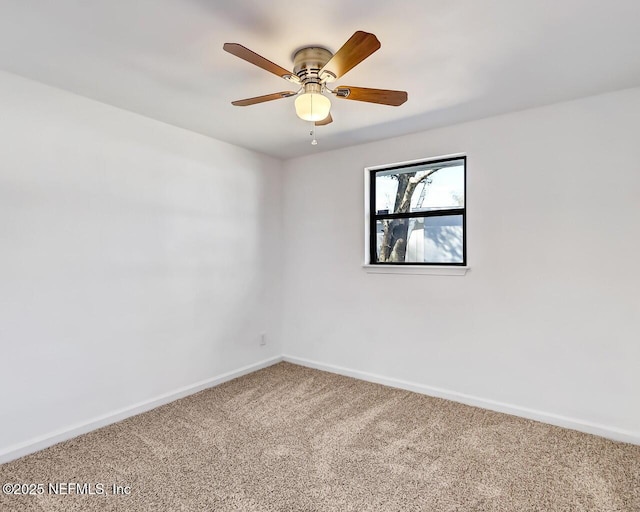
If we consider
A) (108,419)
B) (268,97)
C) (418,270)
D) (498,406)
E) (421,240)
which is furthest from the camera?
(421,240)

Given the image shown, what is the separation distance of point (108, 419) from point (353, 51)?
110 inches

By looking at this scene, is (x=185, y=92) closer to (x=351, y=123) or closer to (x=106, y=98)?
(x=106, y=98)

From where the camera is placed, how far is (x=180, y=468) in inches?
82.2

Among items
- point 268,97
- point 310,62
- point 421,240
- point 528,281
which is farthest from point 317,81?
point 528,281

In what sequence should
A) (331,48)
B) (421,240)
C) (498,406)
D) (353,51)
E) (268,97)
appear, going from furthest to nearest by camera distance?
1. (421,240)
2. (498,406)
3. (268,97)
4. (331,48)
5. (353,51)

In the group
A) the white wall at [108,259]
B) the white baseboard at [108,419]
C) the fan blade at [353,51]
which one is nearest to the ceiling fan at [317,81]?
the fan blade at [353,51]

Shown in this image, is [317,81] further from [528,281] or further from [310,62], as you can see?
[528,281]

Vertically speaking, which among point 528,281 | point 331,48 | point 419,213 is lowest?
point 528,281

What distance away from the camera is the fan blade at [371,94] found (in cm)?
188

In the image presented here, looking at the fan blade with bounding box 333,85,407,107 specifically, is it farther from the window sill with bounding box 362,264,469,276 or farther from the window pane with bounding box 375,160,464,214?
the window sill with bounding box 362,264,469,276

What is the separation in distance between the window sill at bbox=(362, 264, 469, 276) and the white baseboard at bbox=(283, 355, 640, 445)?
0.96 m

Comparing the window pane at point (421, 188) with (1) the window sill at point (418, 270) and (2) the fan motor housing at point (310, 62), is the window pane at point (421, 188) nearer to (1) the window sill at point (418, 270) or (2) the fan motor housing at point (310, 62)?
(1) the window sill at point (418, 270)

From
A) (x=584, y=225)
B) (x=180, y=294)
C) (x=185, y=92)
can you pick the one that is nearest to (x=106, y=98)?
(x=185, y=92)

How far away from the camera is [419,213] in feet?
10.8
